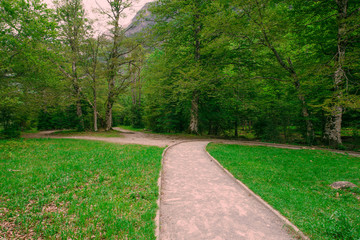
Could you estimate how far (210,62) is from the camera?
639 inches

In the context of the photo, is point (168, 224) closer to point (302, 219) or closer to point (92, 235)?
point (92, 235)

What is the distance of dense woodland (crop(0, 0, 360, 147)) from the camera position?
10.3 m

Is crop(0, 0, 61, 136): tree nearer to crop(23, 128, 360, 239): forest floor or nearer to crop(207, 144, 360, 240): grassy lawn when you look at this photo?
crop(23, 128, 360, 239): forest floor

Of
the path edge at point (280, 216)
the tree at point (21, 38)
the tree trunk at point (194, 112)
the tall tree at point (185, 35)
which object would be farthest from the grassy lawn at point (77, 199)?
the tree trunk at point (194, 112)

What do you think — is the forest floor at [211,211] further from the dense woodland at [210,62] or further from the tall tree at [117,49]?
the tall tree at [117,49]

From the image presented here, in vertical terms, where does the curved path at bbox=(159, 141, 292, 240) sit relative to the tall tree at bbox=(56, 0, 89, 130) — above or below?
below

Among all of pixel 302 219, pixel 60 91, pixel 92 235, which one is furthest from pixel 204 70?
pixel 60 91

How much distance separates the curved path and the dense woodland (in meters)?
6.38

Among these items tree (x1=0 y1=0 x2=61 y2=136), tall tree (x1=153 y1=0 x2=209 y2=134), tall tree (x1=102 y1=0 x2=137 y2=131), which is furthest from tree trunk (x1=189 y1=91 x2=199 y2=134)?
tree (x1=0 y1=0 x2=61 y2=136)

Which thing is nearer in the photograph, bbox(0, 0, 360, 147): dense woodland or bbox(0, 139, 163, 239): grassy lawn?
bbox(0, 139, 163, 239): grassy lawn

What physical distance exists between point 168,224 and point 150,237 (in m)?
0.60

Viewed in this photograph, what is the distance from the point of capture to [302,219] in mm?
3463

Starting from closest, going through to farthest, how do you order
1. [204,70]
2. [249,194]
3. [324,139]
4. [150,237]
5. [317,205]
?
[150,237] < [317,205] < [249,194] < [324,139] < [204,70]

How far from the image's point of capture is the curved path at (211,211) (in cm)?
306
